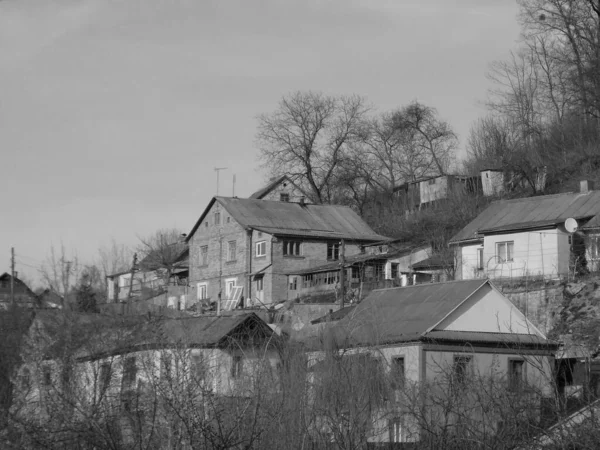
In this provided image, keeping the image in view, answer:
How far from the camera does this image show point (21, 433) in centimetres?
1088

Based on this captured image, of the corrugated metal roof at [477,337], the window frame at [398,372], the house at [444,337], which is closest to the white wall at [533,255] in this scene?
the house at [444,337]

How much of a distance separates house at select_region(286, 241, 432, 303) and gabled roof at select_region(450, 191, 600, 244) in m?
3.88

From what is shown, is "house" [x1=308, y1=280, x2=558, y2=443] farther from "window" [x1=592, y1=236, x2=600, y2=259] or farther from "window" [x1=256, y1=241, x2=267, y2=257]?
"window" [x1=256, y1=241, x2=267, y2=257]

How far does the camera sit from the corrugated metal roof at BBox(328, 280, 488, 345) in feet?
86.4

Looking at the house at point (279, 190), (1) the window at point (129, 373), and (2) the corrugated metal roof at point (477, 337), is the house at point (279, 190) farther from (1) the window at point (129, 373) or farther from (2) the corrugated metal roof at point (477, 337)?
(1) the window at point (129, 373)

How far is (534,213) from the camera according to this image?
37062 mm

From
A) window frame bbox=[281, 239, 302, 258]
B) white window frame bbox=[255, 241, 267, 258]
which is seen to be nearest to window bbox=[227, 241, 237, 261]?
white window frame bbox=[255, 241, 267, 258]

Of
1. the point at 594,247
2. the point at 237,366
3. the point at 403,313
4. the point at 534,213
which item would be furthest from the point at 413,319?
the point at 534,213

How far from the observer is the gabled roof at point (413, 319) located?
26.1 m

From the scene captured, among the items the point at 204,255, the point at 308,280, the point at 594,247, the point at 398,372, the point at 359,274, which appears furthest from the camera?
the point at 204,255

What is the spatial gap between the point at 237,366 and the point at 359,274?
19.5 meters

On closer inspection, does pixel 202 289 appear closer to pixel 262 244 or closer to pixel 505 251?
pixel 262 244

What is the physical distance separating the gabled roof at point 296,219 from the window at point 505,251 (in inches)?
490

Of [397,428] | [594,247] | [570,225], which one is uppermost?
[570,225]
